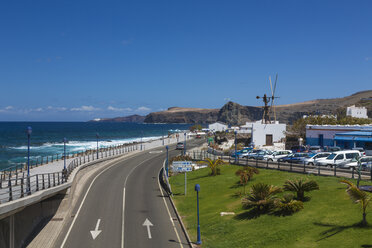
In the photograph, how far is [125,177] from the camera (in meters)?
43.9

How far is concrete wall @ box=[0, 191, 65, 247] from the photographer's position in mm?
18984

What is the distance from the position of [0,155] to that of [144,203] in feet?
227

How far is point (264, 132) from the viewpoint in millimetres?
70812

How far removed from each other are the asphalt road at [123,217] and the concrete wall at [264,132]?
32444 mm

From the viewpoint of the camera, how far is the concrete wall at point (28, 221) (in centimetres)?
1898

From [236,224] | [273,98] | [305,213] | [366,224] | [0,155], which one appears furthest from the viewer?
[273,98]

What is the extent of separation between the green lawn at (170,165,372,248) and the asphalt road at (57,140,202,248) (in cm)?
179

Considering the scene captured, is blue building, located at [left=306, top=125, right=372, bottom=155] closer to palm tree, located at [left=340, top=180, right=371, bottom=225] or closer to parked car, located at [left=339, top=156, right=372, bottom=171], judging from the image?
parked car, located at [left=339, top=156, right=372, bottom=171]

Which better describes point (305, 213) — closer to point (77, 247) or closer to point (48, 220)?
point (77, 247)

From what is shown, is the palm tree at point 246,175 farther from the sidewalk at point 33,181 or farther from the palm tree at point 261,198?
the sidewalk at point 33,181

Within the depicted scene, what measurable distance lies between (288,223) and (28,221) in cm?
1730

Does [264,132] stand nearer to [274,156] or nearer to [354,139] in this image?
[354,139]

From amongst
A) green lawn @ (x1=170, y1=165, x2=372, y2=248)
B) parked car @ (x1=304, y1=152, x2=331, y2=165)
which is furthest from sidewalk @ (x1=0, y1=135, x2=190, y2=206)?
parked car @ (x1=304, y1=152, x2=331, y2=165)

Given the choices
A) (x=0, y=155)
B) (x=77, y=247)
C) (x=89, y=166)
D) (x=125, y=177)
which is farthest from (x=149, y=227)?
(x=0, y=155)
